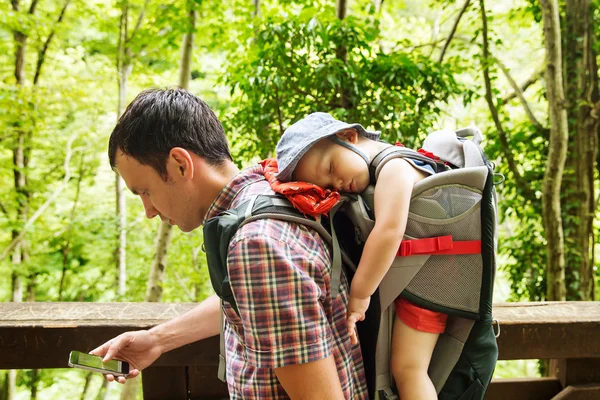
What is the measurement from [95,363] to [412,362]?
80 centimetres

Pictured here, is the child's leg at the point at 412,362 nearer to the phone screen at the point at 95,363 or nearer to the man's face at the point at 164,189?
the man's face at the point at 164,189

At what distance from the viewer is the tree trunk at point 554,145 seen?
386cm

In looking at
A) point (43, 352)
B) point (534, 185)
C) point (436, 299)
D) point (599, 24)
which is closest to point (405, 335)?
point (436, 299)

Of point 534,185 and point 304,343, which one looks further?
point 534,185

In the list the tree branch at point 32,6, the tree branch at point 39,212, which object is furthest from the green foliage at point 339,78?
the tree branch at point 32,6

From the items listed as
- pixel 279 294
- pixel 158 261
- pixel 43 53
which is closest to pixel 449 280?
pixel 279 294

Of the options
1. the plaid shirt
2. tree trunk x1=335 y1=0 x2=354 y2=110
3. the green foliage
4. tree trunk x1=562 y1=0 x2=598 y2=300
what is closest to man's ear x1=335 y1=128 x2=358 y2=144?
the plaid shirt

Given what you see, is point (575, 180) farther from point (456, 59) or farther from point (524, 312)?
point (524, 312)

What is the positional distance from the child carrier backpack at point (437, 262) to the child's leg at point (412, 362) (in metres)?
0.03

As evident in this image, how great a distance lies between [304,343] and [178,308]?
0.73m

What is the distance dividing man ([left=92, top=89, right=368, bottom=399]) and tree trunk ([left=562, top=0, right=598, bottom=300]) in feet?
14.8

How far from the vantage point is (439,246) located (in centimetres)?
104

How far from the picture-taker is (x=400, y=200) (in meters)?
1.05

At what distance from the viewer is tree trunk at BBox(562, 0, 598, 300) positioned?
4824 mm
